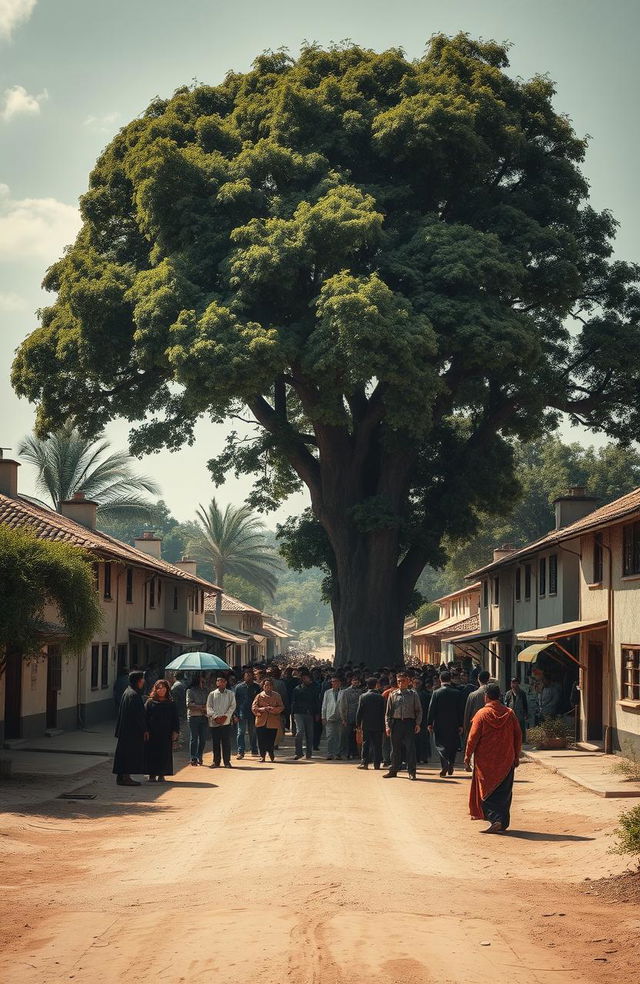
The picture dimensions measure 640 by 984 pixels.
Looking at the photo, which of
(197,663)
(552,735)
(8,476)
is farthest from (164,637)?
(552,735)

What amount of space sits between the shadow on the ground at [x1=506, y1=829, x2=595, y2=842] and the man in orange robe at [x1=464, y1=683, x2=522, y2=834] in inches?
7.0

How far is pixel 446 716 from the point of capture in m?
19.2

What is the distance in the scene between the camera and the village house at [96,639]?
2419cm

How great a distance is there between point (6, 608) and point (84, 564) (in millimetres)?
2221

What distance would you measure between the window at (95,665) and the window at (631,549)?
15213 mm

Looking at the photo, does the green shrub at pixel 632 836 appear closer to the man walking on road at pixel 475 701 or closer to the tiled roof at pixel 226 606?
the man walking on road at pixel 475 701

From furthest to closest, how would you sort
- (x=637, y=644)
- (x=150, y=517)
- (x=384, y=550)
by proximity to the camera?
(x=150, y=517) → (x=384, y=550) → (x=637, y=644)

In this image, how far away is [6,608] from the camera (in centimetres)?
1655

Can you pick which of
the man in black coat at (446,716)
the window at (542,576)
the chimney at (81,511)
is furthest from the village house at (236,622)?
the man in black coat at (446,716)

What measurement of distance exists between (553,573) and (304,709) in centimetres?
1245

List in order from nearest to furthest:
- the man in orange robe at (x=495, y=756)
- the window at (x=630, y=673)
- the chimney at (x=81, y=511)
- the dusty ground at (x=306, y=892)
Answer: the dusty ground at (x=306, y=892)
the man in orange robe at (x=495, y=756)
the window at (x=630, y=673)
the chimney at (x=81, y=511)

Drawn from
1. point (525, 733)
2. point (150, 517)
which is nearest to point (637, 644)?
point (525, 733)

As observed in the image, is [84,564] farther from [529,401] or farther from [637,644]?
[529,401]

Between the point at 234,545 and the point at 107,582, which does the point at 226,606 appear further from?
the point at 107,582
